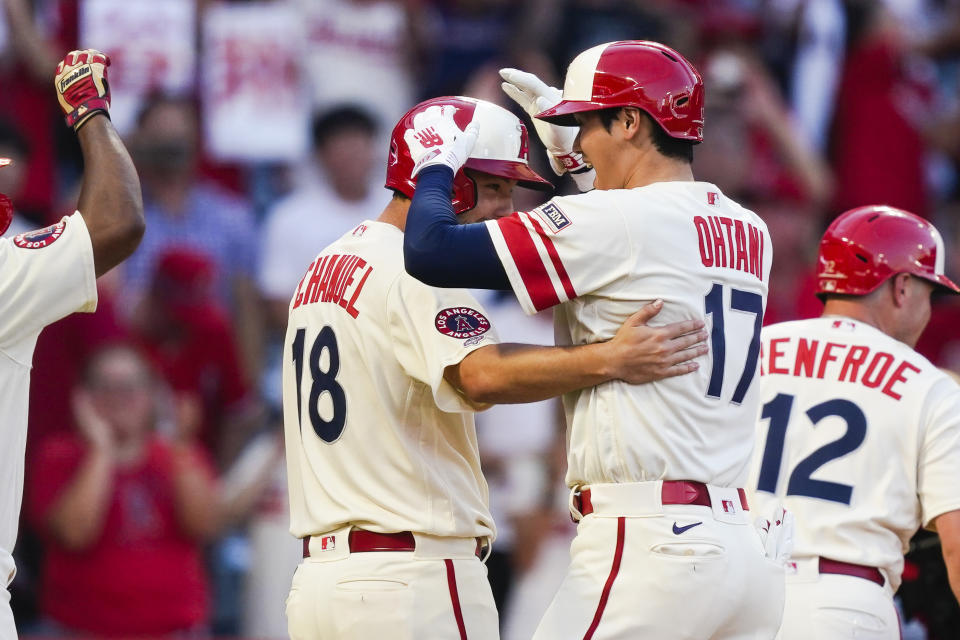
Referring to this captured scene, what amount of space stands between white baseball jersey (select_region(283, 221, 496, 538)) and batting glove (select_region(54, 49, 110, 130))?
Result: 92cm

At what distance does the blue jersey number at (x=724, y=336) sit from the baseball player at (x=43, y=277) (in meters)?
1.75

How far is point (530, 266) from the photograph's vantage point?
4387mm

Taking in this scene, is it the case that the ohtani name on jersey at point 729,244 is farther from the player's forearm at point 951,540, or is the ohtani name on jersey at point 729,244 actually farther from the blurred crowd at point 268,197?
the blurred crowd at point 268,197

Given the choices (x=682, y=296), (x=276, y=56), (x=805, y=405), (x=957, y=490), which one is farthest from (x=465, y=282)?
(x=276, y=56)

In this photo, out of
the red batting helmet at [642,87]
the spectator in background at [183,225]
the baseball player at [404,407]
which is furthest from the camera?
the spectator in background at [183,225]

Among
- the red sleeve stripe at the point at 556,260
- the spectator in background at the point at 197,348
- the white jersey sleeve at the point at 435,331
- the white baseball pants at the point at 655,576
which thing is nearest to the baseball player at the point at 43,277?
the white jersey sleeve at the point at 435,331

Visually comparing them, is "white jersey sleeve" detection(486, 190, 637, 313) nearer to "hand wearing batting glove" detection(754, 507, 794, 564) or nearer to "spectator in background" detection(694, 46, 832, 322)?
"hand wearing batting glove" detection(754, 507, 794, 564)

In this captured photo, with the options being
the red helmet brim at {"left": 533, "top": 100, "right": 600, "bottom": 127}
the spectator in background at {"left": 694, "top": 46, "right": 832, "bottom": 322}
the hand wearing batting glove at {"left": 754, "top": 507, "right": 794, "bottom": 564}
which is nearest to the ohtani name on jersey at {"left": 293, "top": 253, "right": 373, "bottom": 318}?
the red helmet brim at {"left": 533, "top": 100, "right": 600, "bottom": 127}

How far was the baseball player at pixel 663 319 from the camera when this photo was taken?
4.31 meters

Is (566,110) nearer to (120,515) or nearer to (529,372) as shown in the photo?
(529,372)

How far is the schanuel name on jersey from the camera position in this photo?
4.51 meters

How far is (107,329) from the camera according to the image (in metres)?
8.67

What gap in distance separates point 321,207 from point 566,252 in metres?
5.32

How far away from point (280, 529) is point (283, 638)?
2.02ft
